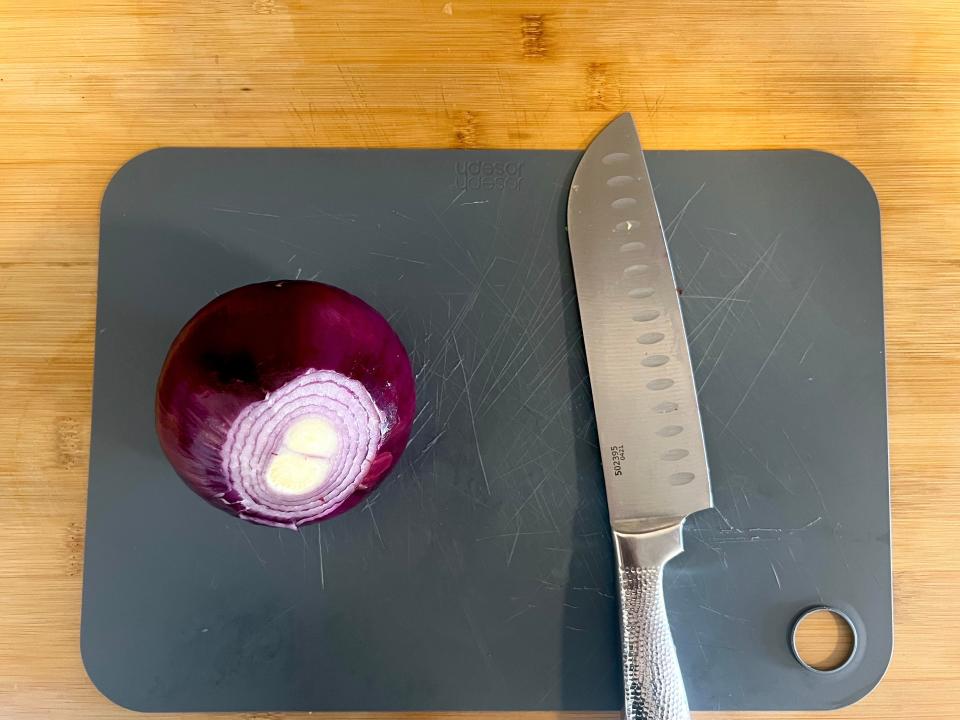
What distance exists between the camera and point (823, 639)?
98cm

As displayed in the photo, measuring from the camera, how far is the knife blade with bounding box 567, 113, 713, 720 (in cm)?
92

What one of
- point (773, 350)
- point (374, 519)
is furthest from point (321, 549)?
point (773, 350)

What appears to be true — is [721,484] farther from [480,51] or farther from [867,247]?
[480,51]

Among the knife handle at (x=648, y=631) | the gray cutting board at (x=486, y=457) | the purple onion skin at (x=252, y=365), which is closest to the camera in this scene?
the purple onion skin at (x=252, y=365)

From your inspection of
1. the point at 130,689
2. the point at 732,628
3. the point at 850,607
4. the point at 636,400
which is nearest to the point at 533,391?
the point at 636,400

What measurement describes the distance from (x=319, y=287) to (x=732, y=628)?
2.39ft

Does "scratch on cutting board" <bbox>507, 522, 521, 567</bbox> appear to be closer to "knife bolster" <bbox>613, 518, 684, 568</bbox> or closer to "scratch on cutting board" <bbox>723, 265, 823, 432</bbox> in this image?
"knife bolster" <bbox>613, 518, 684, 568</bbox>

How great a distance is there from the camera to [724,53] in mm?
1029

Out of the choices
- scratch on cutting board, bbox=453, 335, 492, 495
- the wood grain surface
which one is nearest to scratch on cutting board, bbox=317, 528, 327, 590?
scratch on cutting board, bbox=453, 335, 492, 495

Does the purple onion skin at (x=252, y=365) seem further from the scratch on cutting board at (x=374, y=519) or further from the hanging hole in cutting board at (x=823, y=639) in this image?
the hanging hole in cutting board at (x=823, y=639)

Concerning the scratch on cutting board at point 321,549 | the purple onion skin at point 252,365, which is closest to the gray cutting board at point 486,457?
the scratch on cutting board at point 321,549

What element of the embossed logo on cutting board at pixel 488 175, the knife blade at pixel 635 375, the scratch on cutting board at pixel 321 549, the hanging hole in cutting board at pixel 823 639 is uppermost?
the embossed logo on cutting board at pixel 488 175

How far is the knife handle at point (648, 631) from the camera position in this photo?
0.87 meters

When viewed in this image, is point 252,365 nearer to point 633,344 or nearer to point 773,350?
point 633,344
